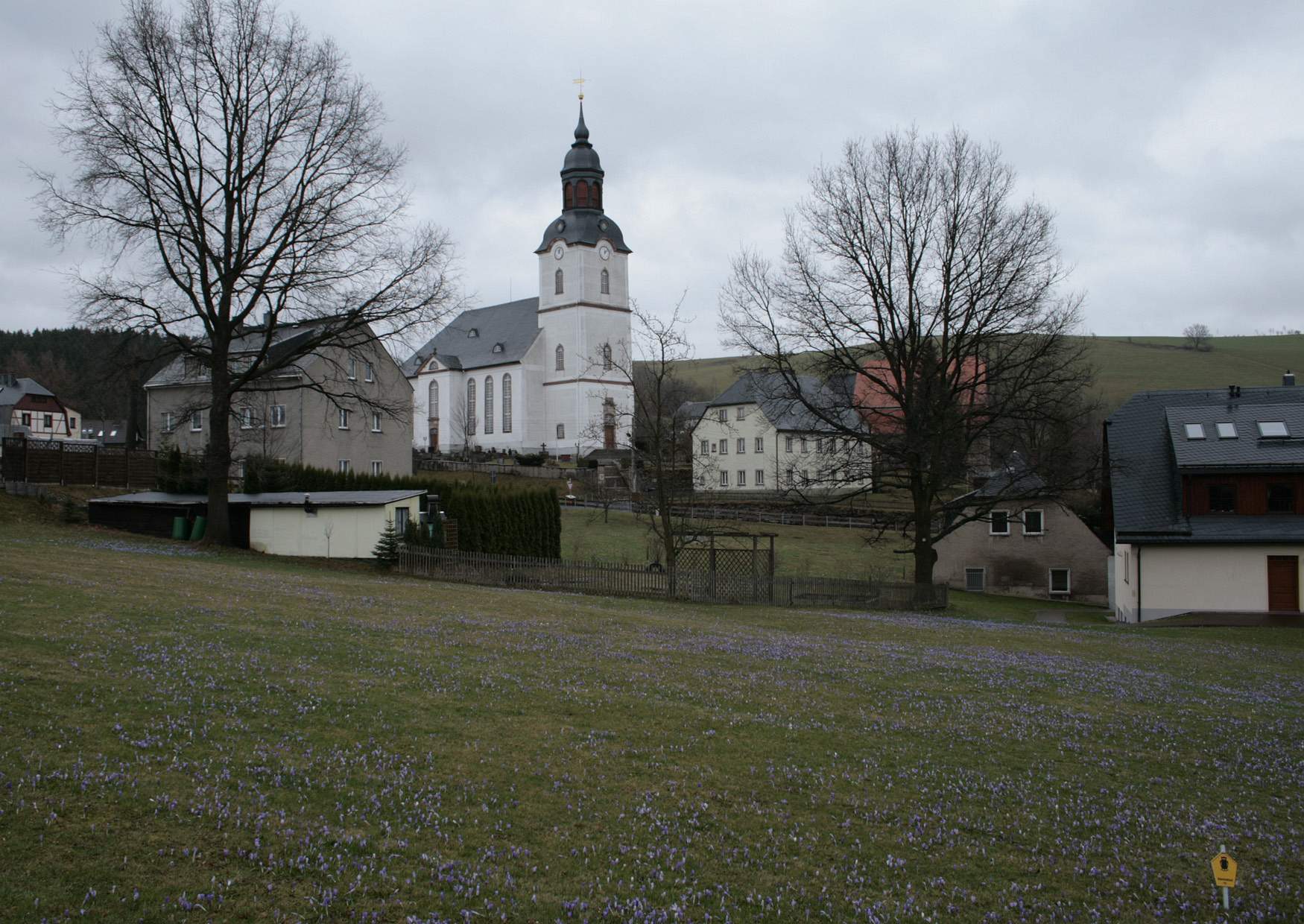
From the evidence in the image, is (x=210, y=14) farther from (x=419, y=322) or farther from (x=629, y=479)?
(x=629, y=479)

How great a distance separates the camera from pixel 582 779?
846 centimetres

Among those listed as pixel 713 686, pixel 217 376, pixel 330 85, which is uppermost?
pixel 330 85

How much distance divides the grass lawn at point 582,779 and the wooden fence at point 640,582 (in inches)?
496

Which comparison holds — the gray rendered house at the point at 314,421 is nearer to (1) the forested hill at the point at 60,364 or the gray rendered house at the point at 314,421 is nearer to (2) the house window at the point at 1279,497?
(1) the forested hill at the point at 60,364

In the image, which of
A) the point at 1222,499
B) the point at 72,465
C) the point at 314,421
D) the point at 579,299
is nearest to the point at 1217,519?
the point at 1222,499

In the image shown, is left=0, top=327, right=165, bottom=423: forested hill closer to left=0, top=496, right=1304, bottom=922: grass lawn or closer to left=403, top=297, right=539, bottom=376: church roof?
left=403, top=297, right=539, bottom=376: church roof

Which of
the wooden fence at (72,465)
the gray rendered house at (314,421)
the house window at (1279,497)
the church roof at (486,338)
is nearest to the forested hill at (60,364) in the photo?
the gray rendered house at (314,421)

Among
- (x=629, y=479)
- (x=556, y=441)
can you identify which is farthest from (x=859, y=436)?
(x=556, y=441)

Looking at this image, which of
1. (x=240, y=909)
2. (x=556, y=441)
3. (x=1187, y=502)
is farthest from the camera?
(x=556, y=441)

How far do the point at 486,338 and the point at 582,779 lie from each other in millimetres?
97375

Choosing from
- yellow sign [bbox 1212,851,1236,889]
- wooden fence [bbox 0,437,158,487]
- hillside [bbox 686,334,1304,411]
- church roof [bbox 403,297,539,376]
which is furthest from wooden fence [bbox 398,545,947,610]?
hillside [bbox 686,334,1304,411]

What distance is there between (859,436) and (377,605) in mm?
18748

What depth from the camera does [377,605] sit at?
18.7 metres

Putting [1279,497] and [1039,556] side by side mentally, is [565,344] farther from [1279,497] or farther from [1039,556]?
[1279,497]
